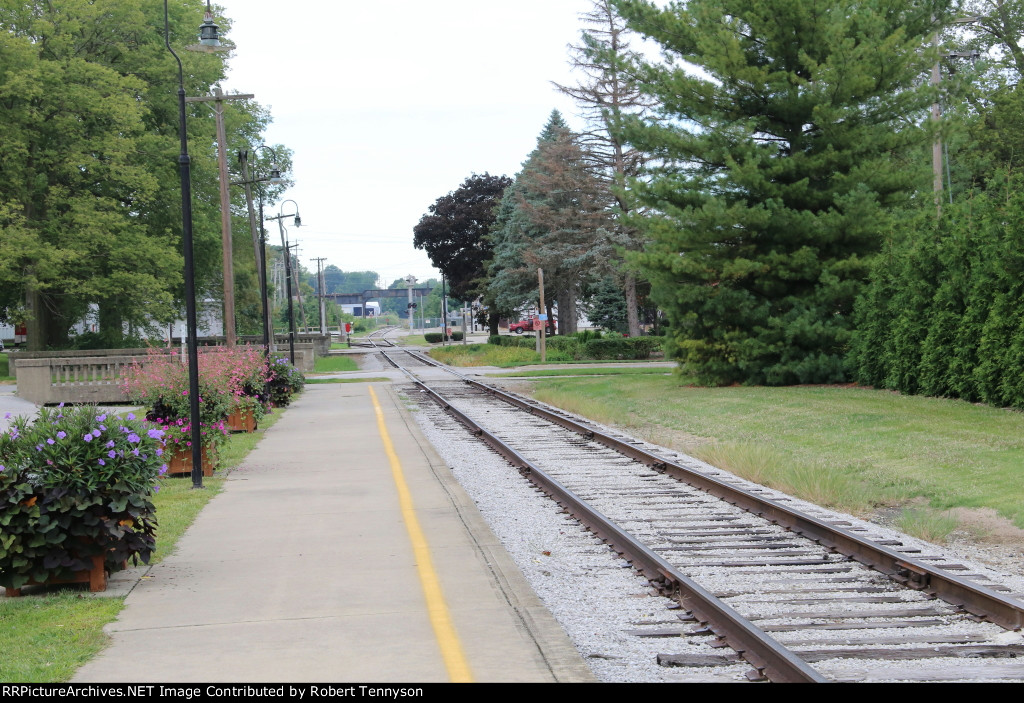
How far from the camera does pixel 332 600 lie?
746 centimetres

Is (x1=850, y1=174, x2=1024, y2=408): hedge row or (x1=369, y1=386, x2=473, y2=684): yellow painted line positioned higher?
(x1=850, y1=174, x2=1024, y2=408): hedge row

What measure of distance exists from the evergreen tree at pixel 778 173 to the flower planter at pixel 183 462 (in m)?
17.5

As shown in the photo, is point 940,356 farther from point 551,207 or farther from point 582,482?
point 551,207

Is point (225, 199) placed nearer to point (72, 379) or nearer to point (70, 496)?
point (72, 379)

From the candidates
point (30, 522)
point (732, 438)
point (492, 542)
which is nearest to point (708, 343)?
point (732, 438)

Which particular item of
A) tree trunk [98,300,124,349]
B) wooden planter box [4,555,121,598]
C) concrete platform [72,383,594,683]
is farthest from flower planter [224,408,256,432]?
tree trunk [98,300,124,349]

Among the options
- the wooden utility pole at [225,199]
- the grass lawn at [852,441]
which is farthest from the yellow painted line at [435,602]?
the wooden utility pole at [225,199]

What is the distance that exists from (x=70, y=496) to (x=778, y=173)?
81.7 ft

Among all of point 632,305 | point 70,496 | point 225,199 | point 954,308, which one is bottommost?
point 70,496

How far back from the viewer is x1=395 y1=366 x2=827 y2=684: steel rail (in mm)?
5641

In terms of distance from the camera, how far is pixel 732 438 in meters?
18.3

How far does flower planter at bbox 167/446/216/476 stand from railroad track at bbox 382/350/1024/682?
5.02 meters

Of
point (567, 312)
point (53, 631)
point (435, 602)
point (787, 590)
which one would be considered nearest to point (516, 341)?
point (567, 312)

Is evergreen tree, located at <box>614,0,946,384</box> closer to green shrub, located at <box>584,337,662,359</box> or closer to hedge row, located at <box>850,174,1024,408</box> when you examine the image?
hedge row, located at <box>850,174,1024,408</box>
